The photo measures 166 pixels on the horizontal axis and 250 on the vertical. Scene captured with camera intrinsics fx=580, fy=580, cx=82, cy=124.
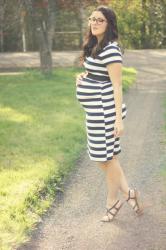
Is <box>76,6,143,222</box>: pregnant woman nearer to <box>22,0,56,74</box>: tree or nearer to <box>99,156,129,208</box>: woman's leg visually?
<box>99,156,129,208</box>: woman's leg

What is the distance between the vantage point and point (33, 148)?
7.14 meters

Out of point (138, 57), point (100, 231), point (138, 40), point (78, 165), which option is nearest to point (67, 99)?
point (78, 165)

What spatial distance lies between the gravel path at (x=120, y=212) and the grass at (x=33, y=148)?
0.14m

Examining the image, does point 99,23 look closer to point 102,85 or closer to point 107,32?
point 107,32

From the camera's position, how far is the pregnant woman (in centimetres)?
450

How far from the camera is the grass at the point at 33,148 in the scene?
4980 mm

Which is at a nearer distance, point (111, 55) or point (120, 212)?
point (111, 55)

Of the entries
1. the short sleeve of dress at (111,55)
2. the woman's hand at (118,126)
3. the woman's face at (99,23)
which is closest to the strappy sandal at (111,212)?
the woman's hand at (118,126)

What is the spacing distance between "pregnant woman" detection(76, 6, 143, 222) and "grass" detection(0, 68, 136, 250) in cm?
89

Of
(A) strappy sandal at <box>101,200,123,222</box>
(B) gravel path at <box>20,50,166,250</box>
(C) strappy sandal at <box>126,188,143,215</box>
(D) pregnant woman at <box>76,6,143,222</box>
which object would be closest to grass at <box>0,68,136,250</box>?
(B) gravel path at <box>20,50,166,250</box>

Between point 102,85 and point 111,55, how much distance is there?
0.83 ft

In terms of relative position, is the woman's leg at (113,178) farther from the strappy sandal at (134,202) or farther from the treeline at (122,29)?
the treeline at (122,29)

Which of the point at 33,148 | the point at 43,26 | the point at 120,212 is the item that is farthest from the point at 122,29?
the point at 120,212

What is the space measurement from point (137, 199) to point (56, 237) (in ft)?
2.64
